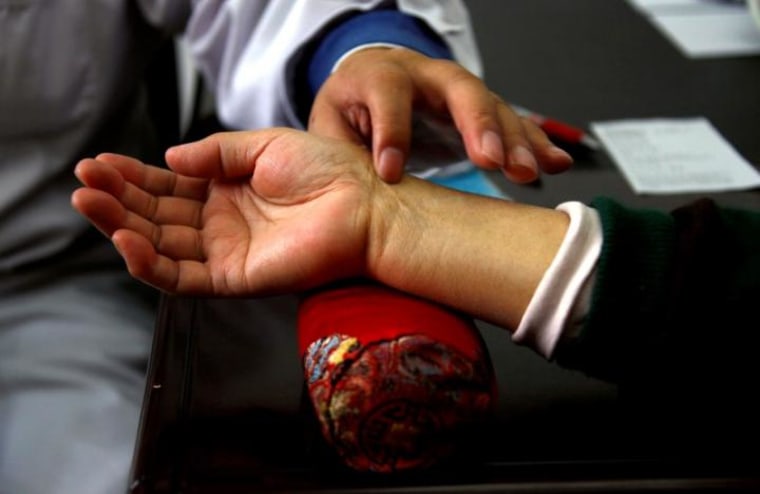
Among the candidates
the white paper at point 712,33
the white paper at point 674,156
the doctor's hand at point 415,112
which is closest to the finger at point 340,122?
the doctor's hand at point 415,112

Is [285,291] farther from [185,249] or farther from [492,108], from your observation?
[492,108]

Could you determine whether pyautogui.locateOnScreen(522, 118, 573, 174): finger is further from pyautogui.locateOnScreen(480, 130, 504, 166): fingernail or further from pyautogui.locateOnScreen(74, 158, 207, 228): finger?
pyautogui.locateOnScreen(74, 158, 207, 228): finger

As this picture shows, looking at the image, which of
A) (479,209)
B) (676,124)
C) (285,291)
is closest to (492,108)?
(479,209)

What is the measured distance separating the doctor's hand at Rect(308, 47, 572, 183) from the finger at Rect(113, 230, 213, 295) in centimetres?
12

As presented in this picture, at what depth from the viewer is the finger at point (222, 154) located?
56 centimetres

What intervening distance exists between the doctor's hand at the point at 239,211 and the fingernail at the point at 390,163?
0.01m

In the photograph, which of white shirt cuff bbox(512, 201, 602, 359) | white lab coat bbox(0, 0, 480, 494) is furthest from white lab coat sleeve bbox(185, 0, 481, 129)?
white shirt cuff bbox(512, 201, 602, 359)

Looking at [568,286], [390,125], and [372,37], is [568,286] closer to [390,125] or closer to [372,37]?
[390,125]

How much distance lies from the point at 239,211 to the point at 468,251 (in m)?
0.16

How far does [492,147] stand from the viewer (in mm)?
541

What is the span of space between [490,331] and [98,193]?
10.0 inches

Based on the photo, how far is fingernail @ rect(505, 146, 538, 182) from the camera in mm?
552

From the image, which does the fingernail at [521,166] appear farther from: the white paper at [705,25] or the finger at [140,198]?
the white paper at [705,25]

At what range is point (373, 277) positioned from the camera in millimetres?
541
